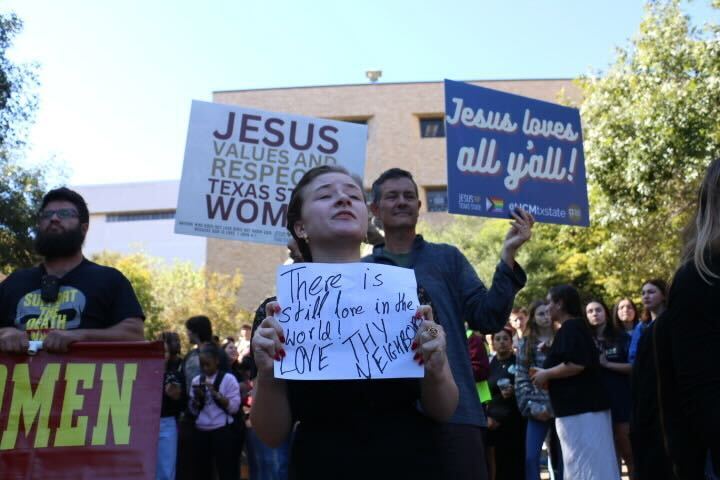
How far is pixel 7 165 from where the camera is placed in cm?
1599

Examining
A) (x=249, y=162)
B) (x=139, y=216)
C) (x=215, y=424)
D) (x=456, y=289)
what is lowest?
(x=215, y=424)

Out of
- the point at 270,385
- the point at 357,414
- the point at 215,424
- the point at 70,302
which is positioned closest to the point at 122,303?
the point at 70,302

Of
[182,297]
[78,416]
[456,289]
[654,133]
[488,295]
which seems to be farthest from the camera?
[182,297]

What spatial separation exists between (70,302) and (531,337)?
470cm

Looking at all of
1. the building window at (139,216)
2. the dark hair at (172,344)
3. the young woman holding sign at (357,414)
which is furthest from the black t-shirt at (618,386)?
the building window at (139,216)

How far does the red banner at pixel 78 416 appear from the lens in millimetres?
3754

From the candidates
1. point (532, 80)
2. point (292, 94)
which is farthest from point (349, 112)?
point (532, 80)

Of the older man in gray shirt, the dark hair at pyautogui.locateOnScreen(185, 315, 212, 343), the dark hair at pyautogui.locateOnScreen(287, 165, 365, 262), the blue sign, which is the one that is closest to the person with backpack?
the dark hair at pyautogui.locateOnScreen(185, 315, 212, 343)

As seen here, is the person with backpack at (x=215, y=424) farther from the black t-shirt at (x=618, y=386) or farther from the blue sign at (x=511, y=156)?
the blue sign at (x=511, y=156)

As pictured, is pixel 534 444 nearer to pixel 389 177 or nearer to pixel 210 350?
pixel 210 350

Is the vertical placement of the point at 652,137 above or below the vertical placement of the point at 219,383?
above

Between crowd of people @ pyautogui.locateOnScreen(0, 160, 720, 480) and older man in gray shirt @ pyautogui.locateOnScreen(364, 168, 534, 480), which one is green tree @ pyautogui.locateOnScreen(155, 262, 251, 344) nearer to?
crowd of people @ pyautogui.locateOnScreen(0, 160, 720, 480)

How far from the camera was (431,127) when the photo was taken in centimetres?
4091

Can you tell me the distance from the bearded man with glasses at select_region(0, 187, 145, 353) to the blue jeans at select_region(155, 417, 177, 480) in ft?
11.1
